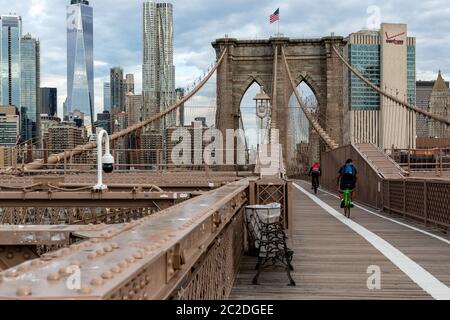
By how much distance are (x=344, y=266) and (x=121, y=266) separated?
20.5ft

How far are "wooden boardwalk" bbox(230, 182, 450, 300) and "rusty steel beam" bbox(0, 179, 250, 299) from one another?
3.01m

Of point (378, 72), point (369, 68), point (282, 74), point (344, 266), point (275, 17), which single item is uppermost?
point (369, 68)

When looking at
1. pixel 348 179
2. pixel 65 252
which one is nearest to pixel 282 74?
pixel 348 179

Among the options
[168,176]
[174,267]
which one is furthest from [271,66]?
[174,267]

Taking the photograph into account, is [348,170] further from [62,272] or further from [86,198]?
[62,272]

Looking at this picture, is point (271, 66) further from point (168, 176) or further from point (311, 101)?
point (168, 176)

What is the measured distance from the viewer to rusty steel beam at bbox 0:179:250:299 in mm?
1938

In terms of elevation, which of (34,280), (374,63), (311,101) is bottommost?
(34,280)

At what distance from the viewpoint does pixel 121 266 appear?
229 cm

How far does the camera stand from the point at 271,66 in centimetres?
5353

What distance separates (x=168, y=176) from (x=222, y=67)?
26.5m

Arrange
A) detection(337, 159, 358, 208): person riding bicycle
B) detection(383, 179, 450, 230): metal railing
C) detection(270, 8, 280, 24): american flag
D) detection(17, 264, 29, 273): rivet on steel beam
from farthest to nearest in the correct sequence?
detection(270, 8, 280, 24): american flag → detection(337, 159, 358, 208): person riding bicycle → detection(383, 179, 450, 230): metal railing → detection(17, 264, 29, 273): rivet on steel beam
